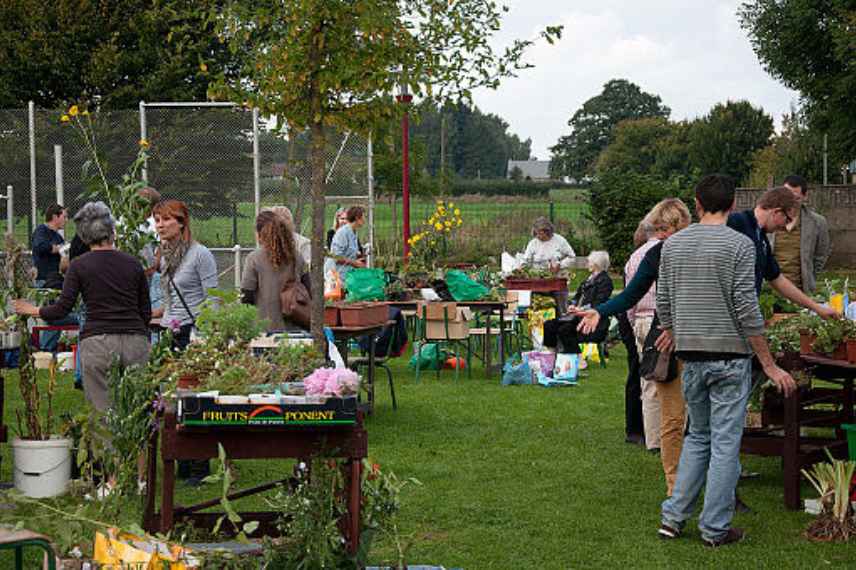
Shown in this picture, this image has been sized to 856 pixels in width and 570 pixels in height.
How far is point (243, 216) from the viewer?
1905cm

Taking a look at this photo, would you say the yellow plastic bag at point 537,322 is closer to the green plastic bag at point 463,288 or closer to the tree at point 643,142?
the green plastic bag at point 463,288

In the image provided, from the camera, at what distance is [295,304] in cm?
896

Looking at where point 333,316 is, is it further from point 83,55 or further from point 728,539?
point 83,55

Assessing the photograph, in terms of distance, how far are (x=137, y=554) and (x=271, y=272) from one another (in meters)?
4.63

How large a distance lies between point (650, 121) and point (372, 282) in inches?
2660

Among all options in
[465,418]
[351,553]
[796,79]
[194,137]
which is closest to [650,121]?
[796,79]

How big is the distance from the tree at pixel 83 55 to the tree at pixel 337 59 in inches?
664

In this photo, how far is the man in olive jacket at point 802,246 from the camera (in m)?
11.0

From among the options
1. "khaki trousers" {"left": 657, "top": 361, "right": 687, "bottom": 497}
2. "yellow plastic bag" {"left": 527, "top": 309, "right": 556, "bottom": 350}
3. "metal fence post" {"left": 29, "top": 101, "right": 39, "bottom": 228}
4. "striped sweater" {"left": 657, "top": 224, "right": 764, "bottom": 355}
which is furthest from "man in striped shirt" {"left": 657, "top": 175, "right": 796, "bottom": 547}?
"metal fence post" {"left": 29, "top": 101, "right": 39, "bottom": 228}

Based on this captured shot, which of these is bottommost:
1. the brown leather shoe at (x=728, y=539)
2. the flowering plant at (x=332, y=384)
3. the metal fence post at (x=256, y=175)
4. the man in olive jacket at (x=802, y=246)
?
the brown leather shoe at (x=728, y=539)

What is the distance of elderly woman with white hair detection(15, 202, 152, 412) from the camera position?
25.1 ft

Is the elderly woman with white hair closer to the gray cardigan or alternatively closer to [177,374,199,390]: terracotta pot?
[177,374,199,390]: terracotta pot

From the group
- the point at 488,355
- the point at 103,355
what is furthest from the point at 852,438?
the point at 488,355

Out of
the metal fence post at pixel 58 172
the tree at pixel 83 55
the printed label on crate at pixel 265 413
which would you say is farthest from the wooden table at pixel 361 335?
the tree at pixel 83 55
